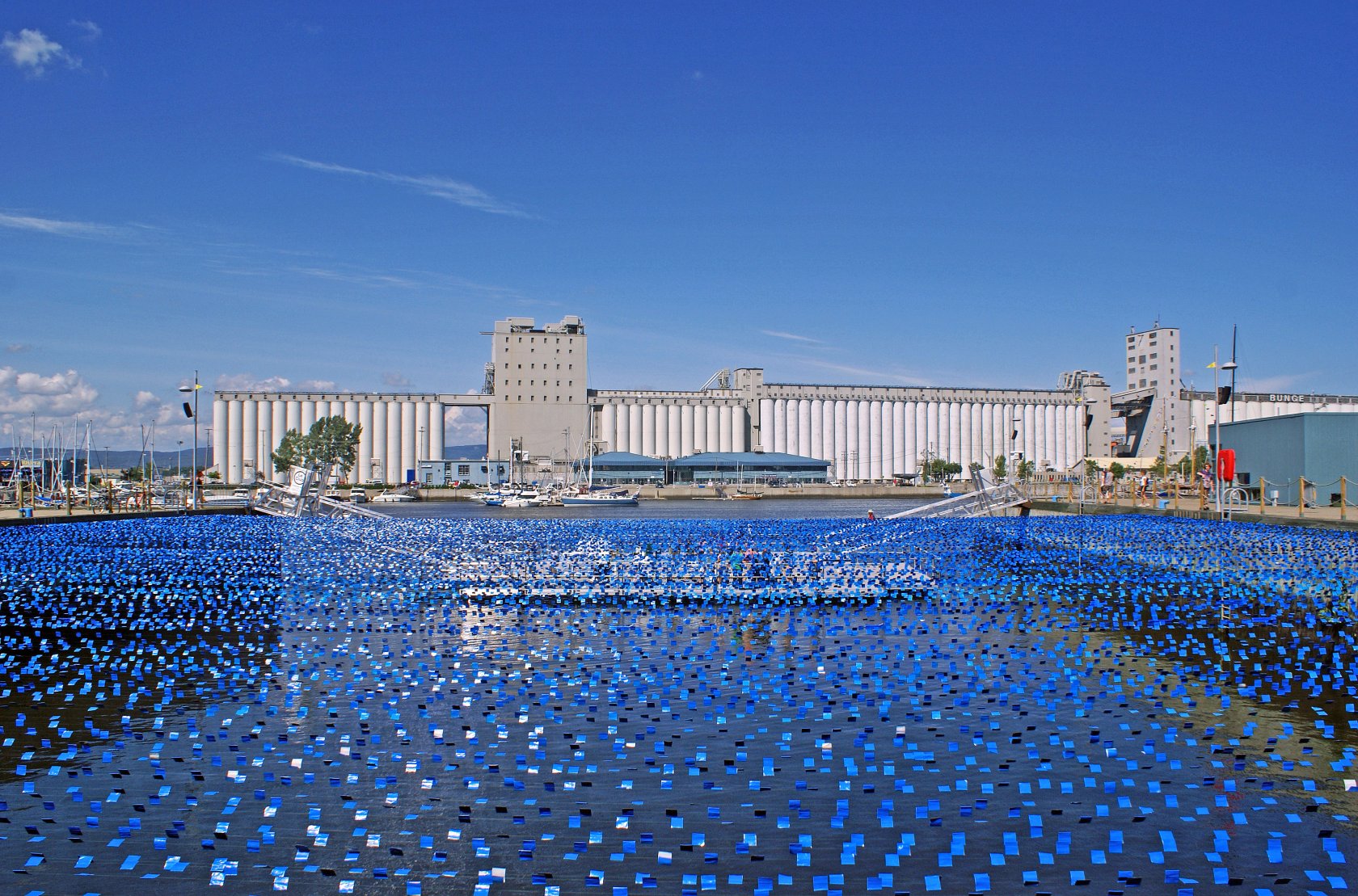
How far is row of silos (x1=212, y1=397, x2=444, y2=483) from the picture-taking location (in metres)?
160

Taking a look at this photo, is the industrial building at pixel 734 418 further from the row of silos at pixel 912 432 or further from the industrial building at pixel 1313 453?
the industrial building at pixel 1313 453

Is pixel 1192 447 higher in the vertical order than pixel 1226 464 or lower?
higher

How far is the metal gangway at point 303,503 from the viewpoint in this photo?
58656 mm

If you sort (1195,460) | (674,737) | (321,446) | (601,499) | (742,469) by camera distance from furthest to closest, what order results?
1. (742,469)
2. (321,446)
3. (1195,460)
4. (601,499)
5. (674,737)

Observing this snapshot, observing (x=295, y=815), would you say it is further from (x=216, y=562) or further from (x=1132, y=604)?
(x=216, y=562)

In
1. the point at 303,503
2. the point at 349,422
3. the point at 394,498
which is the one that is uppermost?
the point at 349,422

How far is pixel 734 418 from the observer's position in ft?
560

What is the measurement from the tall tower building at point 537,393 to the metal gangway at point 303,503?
94822 mm

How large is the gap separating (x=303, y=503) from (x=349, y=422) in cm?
10857

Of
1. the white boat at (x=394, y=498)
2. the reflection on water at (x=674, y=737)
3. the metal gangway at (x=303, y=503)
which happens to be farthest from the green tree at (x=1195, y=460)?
the reflection on water at (x=674, y=737)

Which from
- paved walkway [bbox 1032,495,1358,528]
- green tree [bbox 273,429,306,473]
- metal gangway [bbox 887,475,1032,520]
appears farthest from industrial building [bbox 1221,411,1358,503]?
green tree [bbox 273,429,306,473]

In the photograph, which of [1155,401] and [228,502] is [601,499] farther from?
[1155,401]

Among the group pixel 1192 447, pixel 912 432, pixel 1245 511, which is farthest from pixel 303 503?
pixel 1192 447

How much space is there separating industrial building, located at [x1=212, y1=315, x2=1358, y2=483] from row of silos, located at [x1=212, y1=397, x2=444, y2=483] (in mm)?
181
